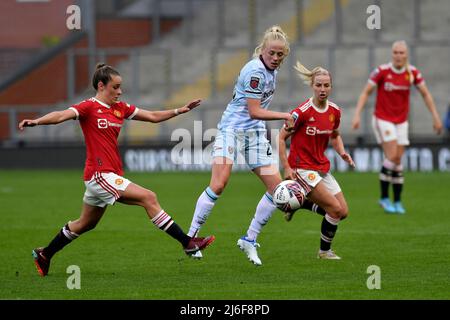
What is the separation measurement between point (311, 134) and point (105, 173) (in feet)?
7.60

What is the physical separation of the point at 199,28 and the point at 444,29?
7.38 metres

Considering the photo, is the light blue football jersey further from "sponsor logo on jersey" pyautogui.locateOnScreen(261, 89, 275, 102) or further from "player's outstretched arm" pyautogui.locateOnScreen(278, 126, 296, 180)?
"player's outstretched arm" pyautogui.locateOnScreen(278, 126, 296, 180)

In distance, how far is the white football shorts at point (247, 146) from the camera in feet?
35.0

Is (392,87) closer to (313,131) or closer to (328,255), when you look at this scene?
(313,131)

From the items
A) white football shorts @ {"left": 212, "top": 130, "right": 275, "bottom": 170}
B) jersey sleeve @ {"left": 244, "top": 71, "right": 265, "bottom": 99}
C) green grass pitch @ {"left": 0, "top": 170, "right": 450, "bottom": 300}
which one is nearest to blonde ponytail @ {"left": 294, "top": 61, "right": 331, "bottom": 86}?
jersey sleeve @ {"left": 244, "top": 71, "right": 265, "bottom": 99}

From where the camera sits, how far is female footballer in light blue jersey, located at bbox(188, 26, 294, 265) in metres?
10.3

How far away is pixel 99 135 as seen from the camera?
9.84 metres

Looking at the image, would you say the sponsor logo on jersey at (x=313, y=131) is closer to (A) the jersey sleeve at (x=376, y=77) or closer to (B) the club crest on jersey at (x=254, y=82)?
(B) the club crest on jersey at (x=254, y=82)

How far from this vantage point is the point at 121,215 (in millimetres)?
16125

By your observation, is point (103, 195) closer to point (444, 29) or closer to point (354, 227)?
point (354, 227)

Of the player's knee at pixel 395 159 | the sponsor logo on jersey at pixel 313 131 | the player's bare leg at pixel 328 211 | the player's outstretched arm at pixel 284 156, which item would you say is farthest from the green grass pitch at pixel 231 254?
the sponsor logo on jersey at pixel 313 131

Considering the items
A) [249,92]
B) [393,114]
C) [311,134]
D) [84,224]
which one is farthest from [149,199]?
[393,114]

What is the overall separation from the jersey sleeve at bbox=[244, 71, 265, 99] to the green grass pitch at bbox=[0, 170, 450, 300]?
1728 millimetres

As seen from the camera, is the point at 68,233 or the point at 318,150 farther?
the point at 318,150
